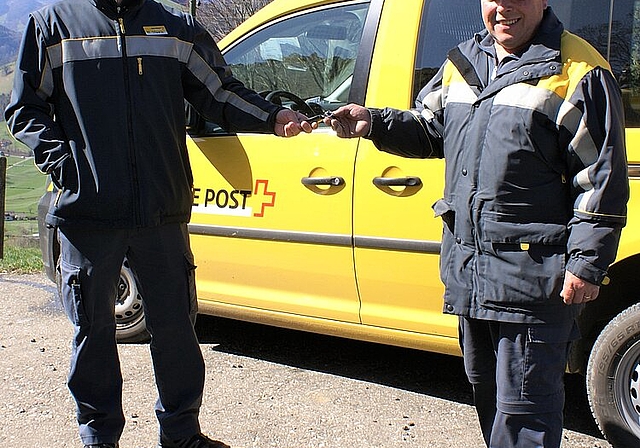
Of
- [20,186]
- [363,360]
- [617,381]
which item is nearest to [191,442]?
Answer: [363,360]

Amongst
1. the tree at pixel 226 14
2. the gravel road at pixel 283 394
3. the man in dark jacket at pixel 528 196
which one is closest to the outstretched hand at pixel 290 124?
the man in dark jacket at pixel 528 196

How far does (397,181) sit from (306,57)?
0.95 meters

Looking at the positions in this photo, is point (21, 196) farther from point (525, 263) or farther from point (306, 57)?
point (525, 263)

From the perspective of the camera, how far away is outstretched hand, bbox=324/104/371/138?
2.48m

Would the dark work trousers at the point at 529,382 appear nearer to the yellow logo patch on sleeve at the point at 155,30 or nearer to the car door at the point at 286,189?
the car door at the point at 286,189

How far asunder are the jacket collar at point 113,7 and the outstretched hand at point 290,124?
67 centimetres

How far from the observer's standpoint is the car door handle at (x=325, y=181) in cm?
334

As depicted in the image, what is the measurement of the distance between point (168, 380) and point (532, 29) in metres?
1.82

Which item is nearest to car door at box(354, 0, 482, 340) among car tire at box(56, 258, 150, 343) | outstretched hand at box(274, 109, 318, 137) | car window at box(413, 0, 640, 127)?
car window at box(413, 0, 640, 127)

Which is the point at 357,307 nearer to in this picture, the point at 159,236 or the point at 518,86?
the point at 159,236

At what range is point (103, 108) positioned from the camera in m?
2.57

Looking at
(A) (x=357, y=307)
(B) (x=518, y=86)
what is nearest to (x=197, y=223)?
(A) (x=357, y=307)

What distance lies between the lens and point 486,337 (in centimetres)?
236

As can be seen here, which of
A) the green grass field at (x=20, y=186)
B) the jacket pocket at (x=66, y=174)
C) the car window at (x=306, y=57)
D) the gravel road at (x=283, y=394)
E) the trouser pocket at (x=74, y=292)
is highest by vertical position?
the car window at (x=306, y=57)
